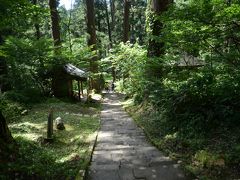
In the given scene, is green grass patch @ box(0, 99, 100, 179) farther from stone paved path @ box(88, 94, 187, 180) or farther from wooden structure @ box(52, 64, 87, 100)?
wooden structure @ box(52, 64, 87, 100)

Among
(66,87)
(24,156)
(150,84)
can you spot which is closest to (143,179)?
(24,156)

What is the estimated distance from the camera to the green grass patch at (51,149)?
6.57m

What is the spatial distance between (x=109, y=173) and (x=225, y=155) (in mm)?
2517

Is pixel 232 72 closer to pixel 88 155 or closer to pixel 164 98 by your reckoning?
pixel 164 98

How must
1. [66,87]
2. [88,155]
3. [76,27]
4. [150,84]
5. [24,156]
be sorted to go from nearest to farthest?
[24,156] < [88,155] < [150,84] < [66,87] < [76,27]

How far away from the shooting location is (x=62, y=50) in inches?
894

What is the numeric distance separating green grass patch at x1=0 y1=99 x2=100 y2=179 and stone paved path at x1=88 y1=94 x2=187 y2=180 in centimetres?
34

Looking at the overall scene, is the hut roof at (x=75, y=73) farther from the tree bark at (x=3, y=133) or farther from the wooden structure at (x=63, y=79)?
the tree bark at (x=3, y=133)

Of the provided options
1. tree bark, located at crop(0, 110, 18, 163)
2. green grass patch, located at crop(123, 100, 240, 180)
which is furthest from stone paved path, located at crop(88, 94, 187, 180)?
tree bark, located at crop(0, 110, 18, 163)

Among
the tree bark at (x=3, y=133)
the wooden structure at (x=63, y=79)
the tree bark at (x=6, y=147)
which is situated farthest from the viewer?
the wooden structure at (x=63, y=79)

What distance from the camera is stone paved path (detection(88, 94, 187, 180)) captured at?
23.1 feet

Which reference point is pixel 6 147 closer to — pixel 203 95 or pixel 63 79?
pixel 203 95

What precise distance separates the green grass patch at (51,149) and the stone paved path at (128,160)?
1.12ft

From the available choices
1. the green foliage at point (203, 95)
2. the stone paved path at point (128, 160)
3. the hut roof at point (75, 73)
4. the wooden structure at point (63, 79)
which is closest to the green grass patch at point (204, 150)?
the green foliage at point (203, 95)
